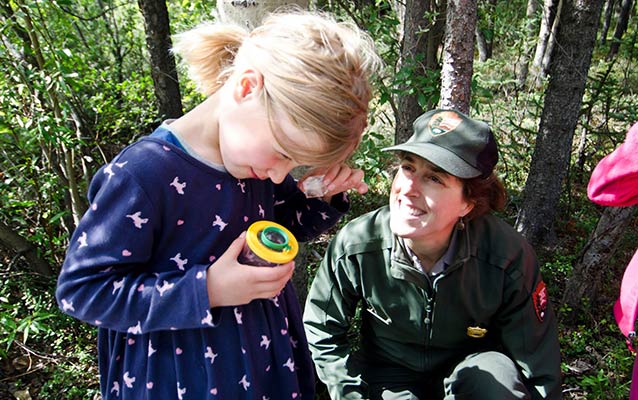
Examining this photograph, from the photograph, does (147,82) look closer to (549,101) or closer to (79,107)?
(79,107)

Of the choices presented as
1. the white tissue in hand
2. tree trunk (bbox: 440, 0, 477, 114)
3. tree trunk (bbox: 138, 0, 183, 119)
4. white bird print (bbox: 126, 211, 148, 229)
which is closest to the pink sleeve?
tree trunk (bbox: 440, 0, 477, 114)

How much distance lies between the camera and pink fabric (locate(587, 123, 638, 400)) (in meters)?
1.79

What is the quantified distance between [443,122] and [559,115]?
1998 mm

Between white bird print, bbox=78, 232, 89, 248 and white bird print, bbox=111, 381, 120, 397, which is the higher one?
white bird print, bbox=78, 232, 89, 248

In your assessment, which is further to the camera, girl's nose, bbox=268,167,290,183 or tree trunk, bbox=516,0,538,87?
tree trunk, bbox=516,0,538,87

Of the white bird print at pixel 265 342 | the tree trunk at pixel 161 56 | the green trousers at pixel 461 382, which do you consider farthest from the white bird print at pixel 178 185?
the tree trunk at pixel 161 56

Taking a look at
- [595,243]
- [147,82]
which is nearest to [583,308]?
[595,243]

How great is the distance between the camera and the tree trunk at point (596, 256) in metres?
2.81

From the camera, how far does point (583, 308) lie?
10.3ft

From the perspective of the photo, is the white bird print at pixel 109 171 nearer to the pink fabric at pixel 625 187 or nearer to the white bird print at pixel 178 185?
the white bird print at pixel 178 185

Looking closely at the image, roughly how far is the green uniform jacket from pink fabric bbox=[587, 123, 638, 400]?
302 mm

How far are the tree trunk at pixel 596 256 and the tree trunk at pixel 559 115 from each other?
0.78 m

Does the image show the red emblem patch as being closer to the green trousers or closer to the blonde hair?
the green trousers

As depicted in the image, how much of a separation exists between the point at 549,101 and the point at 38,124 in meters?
3.35
